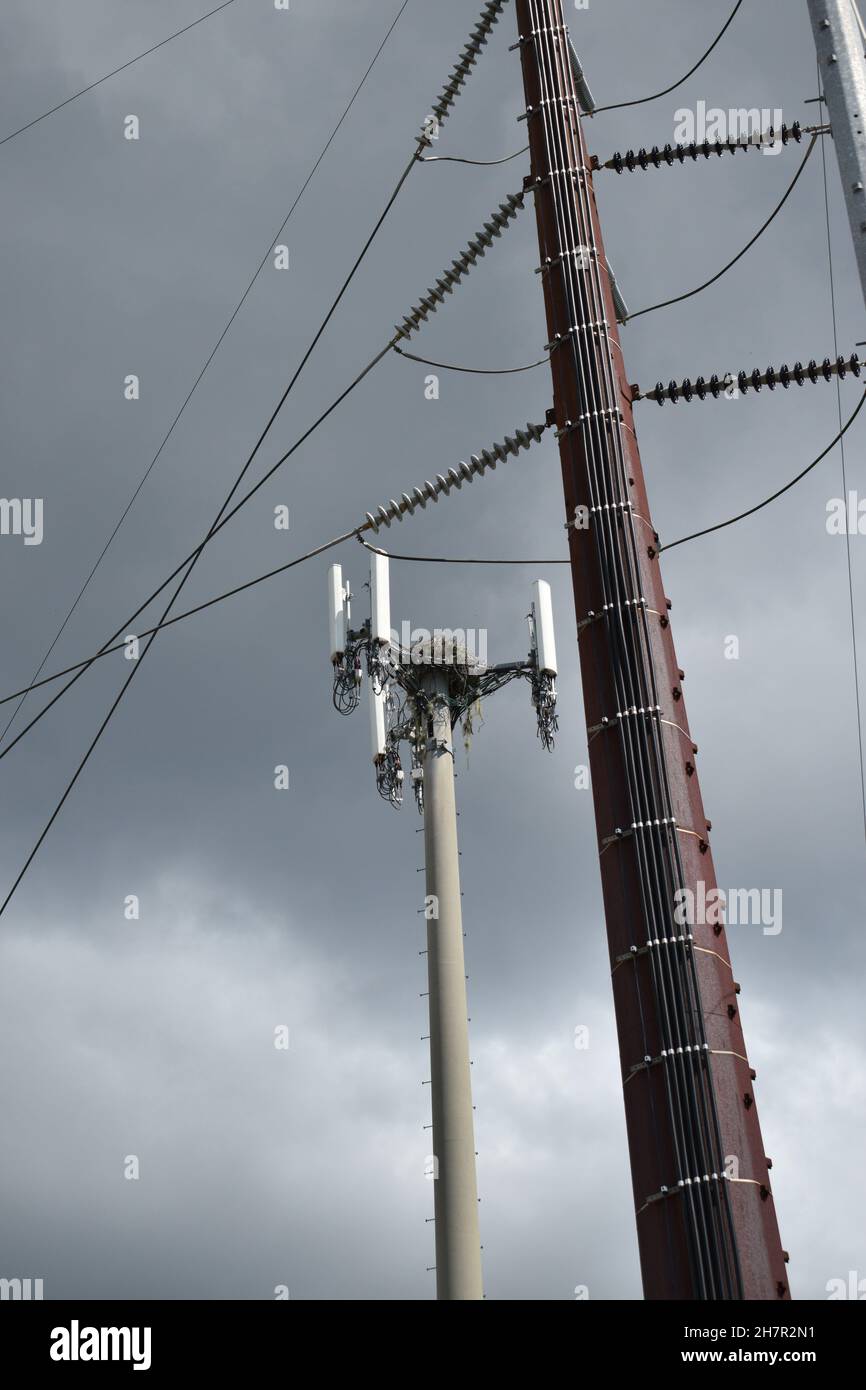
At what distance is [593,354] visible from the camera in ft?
49.1

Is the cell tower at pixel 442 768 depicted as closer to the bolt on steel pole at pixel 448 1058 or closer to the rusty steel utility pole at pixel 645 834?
the bolt on steel pole at pixel 448 1058

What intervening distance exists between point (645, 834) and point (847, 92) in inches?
237

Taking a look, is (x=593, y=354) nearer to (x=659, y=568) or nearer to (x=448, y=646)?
(x=659, y=568)

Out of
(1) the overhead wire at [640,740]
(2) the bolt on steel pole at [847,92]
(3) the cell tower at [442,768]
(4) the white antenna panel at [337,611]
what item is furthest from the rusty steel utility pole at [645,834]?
(4) the white antenna panel at [337,611]

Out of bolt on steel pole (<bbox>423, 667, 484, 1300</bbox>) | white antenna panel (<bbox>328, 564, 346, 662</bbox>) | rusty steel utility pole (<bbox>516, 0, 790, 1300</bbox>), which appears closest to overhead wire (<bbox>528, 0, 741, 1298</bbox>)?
rusty steel utility pole (<bbox>516, 0, 790, 1300</bbox>)

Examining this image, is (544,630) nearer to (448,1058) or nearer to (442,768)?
(442,768)

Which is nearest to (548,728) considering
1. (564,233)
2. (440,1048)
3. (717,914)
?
(440,1048)

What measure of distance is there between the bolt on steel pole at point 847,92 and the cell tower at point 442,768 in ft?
53.3

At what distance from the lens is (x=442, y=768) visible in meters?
36.7

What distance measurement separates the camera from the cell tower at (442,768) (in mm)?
30531
